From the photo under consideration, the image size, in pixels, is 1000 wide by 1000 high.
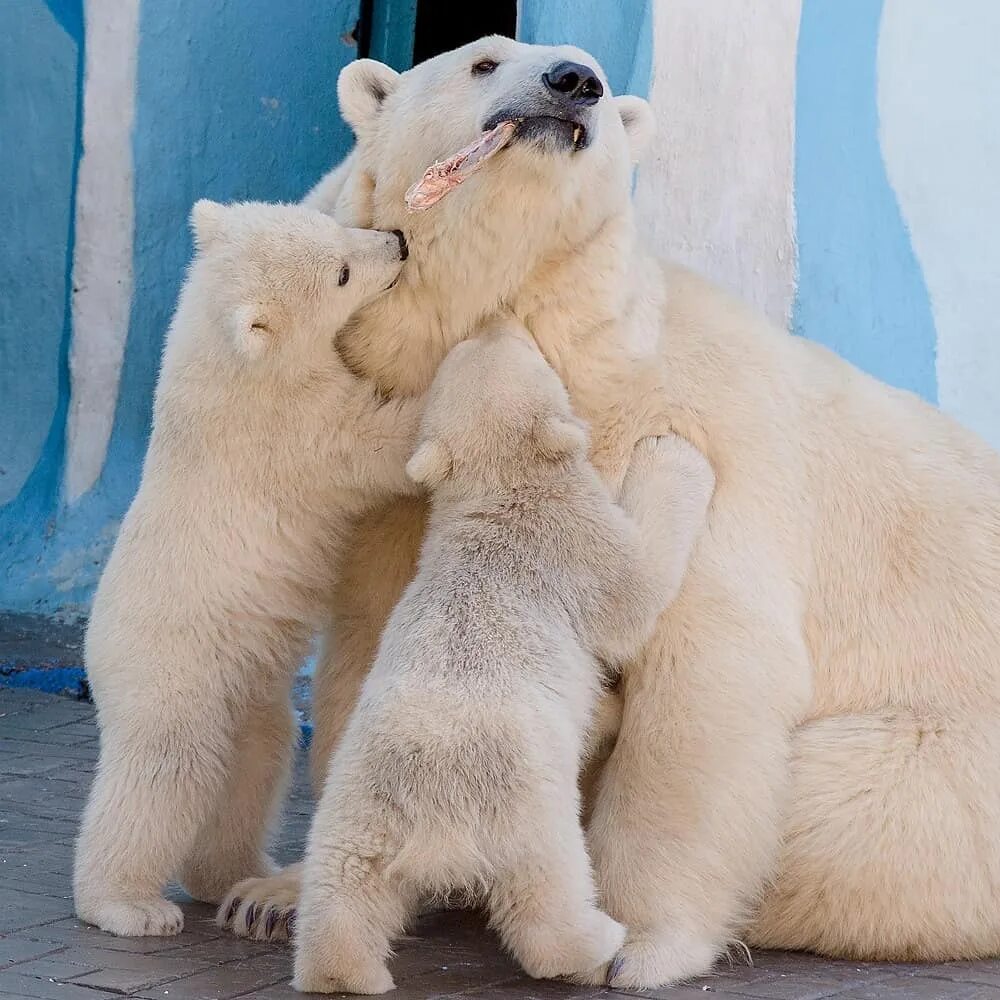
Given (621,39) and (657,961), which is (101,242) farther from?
(657,961)

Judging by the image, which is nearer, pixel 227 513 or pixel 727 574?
pixel 727 574

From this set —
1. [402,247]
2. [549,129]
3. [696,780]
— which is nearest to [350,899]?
[696,780]

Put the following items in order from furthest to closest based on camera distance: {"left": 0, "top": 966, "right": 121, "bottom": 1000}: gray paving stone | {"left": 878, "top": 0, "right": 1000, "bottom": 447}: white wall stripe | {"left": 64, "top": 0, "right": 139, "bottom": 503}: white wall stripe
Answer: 1. {"left": 64, "top": 0, "right": 139, "bottom": 503}: white wall stripe
2. {"left": 878, "top": 0, "right": 1000, "bottom": 447}: white wall stripe
3. {"left": 0, "top": 966, "right": 121, "bottom": 1000}: gray paving stone

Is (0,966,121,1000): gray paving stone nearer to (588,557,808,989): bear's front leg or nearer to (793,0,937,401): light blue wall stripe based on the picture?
(588,557,808,989): bear's front leg

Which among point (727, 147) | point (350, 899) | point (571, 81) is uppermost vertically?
point (727, 147)

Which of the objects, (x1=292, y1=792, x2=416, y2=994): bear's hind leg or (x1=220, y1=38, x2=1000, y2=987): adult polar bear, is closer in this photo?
(x1=292, y1=792, x2=416, y2=994): bear's hind leg

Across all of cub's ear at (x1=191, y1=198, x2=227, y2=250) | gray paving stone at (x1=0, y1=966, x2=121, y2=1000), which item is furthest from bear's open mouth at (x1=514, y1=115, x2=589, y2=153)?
gray paving stone at (x1=0, y1=966, x2=121, y2=1000)

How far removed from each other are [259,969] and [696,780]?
0.94 m

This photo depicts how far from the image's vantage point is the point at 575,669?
10.9 ft

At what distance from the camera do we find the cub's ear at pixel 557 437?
11.4ft

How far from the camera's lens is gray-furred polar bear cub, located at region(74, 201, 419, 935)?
359 centimetres

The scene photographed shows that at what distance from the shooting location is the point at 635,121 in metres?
3.92

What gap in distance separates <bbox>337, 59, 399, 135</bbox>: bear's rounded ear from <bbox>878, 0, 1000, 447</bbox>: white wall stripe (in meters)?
2.85

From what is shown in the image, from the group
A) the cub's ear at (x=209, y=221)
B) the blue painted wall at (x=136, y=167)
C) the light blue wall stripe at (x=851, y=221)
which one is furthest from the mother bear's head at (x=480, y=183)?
the blue painted wall at (x=136, y=167)
